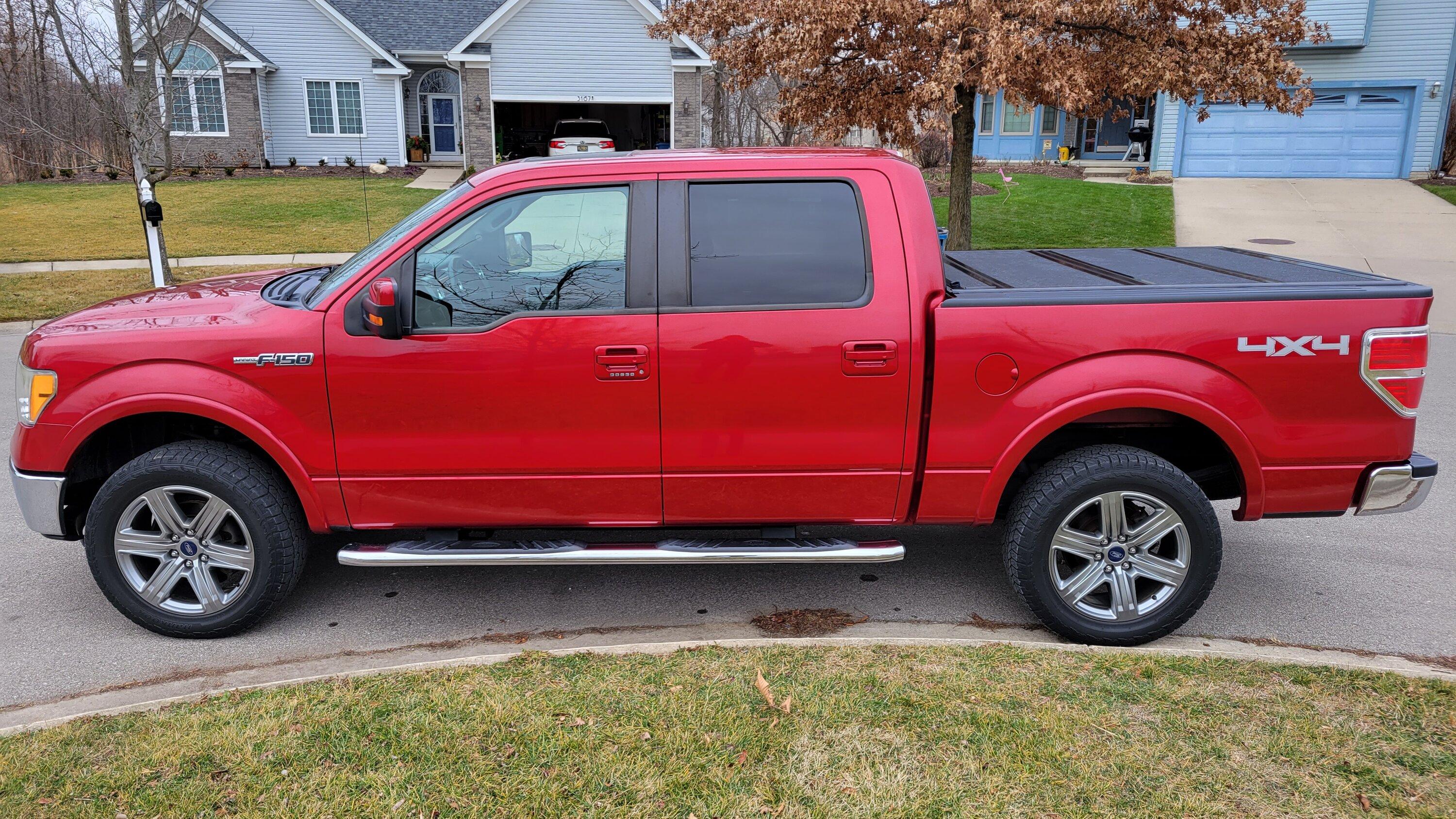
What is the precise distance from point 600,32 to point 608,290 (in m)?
26.3

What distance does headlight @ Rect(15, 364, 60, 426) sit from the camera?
412 centimetres

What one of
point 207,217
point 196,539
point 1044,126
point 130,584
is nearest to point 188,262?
point 207,217

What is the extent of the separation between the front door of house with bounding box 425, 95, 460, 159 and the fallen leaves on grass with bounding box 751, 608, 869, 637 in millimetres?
30217

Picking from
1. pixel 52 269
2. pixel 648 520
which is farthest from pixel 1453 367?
pixel 52 269

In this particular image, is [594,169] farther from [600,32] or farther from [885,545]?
[600,32]

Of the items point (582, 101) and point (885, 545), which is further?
point (582, 101)

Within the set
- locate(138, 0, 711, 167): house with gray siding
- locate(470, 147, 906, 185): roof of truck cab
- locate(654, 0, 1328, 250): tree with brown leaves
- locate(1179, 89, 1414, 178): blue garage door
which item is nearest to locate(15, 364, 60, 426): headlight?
locate(470, 147, 906, 185): roof of truck cab

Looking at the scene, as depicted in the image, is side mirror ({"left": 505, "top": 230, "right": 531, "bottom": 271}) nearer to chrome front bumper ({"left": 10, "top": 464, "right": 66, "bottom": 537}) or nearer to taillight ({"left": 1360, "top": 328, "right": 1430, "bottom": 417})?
chrome front bumper ({"left": 10, "top": 464, "right": 66, "bottom": 537})

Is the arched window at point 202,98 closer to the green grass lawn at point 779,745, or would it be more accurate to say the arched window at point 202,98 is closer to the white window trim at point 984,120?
the white window trim at point 984,120

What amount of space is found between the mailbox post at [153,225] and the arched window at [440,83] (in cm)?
1989

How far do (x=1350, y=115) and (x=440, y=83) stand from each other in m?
25.1

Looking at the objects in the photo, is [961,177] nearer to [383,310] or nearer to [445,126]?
[383,310]

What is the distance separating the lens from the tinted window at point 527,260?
408cm

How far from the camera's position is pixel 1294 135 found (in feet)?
77.2
